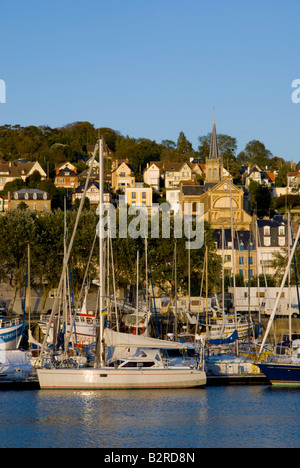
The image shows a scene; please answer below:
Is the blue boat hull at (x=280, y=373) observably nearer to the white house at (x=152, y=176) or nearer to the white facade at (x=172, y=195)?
the white facade at (x=172, y=195)

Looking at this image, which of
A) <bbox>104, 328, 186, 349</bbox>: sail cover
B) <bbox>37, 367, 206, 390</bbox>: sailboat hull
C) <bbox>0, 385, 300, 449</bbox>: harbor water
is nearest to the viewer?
<bbox>0, 385, 300, 449</bbox>: harbor water

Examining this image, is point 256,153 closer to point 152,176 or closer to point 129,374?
point 152,176

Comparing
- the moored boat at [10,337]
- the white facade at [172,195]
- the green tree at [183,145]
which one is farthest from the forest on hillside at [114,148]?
the moored boat at [10,337]

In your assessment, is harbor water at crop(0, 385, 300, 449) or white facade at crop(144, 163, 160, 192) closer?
harbor water at crop(0, 385, 300, 449)

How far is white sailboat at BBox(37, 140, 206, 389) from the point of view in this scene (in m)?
36.3

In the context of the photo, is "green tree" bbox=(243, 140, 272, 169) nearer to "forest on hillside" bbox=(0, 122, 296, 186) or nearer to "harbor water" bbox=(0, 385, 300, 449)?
"forest on hillside" bbox=(0, 122, 296, 186)

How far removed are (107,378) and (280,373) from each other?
31.9ft

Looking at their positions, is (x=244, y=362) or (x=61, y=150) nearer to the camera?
(x=244, y=362)

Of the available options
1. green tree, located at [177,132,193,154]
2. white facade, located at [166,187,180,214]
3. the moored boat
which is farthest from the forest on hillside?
the moored boat

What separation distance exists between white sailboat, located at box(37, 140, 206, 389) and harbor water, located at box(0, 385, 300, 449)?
43 cm
